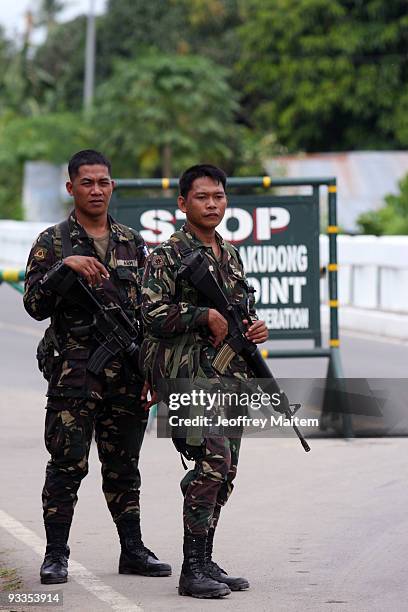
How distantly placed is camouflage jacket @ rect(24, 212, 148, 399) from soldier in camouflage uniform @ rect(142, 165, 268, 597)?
0.75ft

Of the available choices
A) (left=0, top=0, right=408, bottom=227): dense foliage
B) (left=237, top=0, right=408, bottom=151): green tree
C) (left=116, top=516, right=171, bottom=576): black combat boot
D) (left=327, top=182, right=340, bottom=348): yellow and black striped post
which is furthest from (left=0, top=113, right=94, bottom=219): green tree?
(left=116, top=516, right=171, bottom=576): black combat boot

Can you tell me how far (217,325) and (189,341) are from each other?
16cm

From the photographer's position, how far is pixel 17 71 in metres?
67.0

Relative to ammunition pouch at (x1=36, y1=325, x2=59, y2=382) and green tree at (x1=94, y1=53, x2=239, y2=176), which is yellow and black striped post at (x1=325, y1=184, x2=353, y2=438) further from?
green tree at (x1=94, y1=53, x2=239, y2=176)

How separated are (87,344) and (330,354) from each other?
4.46 metres

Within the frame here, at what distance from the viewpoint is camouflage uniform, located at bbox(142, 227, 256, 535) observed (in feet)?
20.6

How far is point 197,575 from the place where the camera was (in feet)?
20.6

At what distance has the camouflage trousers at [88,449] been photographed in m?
6.53

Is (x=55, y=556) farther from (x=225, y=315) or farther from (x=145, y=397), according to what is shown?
(x=225, y=315)

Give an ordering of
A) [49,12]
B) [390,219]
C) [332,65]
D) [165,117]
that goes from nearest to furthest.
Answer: [390,219] < [165,117] < [332,65] < [49,12]

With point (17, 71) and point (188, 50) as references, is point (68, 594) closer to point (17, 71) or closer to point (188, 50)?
point (188, 50)

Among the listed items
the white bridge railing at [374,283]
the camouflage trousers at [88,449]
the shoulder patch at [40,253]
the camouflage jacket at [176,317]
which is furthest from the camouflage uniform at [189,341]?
the white bridge railing at [374,283]

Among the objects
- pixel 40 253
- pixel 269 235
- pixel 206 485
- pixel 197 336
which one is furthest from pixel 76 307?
pixel 269 235

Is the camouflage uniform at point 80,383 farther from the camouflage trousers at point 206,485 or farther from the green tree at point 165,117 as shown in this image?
the green tree at point 165,117
